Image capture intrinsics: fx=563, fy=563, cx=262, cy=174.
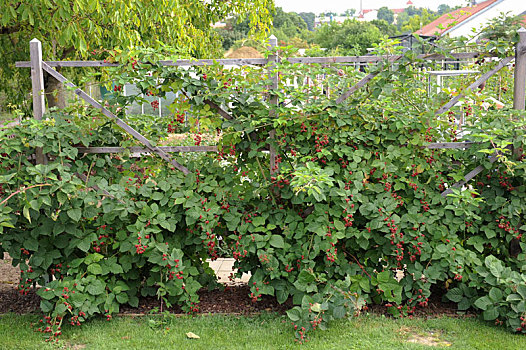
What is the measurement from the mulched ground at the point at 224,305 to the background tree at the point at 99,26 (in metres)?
1.73

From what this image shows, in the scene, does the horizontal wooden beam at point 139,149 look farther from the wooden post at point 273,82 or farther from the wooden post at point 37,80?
the wooden post at point 273,82

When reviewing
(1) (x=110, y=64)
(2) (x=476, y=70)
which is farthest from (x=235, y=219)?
(2) (x=476, y=70)

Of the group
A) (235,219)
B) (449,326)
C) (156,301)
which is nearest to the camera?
(449,326)

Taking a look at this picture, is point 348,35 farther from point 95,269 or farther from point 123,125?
point 95,269

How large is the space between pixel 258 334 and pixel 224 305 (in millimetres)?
610

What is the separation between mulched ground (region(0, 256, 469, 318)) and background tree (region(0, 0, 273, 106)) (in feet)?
5.69

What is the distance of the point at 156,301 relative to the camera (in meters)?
4.46

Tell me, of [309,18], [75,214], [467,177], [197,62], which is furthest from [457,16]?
[309,18]

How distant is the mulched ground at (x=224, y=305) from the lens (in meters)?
4.27

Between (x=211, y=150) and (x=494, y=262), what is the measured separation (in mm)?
2245

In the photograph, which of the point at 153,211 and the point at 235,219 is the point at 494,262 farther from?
the point at 153,211

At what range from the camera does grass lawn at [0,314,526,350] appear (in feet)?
12.1

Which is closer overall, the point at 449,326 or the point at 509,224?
the point at 449,326

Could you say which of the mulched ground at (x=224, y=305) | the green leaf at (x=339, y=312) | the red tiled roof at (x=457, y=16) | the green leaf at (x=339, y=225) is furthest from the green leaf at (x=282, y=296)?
the red tiled roof at (x=457, y=16)
